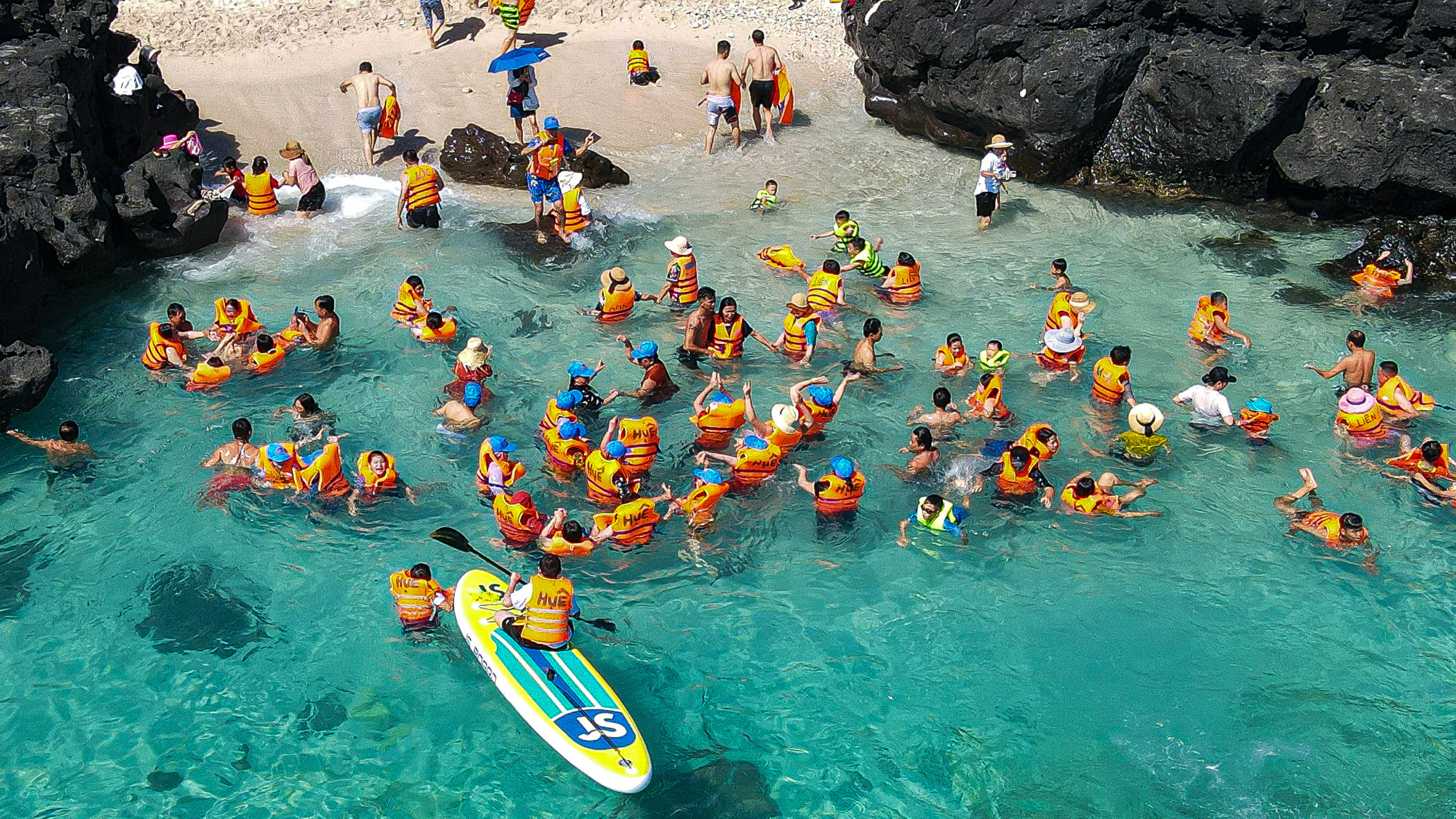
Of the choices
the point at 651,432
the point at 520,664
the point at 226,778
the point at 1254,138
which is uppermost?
the point at 1254,138

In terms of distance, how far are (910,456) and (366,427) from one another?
20.1ft

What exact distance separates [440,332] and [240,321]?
238cm

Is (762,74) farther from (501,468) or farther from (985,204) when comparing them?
(501,468)

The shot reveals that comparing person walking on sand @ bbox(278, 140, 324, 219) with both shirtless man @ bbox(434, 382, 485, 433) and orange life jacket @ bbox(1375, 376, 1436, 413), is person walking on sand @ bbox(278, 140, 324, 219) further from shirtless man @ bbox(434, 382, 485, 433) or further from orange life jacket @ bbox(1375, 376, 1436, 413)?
orange life jacket @ bbox(1375, 376, 1436, 413)

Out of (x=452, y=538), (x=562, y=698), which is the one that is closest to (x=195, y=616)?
(x=452, y=538)

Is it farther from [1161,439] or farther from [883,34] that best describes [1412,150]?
[883,34]

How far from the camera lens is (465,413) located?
12.4 m

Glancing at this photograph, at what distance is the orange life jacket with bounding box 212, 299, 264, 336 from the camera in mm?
13641

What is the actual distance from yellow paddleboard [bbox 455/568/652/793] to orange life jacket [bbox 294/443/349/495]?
2085 mm

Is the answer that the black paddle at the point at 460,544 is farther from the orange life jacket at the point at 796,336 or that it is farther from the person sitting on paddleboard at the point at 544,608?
the orange life jacket at the point at 796,336

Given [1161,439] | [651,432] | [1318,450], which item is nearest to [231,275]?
[651,432]

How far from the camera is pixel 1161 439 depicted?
39.6 ft

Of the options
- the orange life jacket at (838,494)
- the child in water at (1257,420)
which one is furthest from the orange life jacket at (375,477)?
the child in water at (1257,420)

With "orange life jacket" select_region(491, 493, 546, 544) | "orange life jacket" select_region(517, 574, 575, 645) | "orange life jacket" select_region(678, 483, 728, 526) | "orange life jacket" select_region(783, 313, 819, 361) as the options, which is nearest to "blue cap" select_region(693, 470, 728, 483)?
"orange life jacket" select_region(678, 483, 728, 526)
